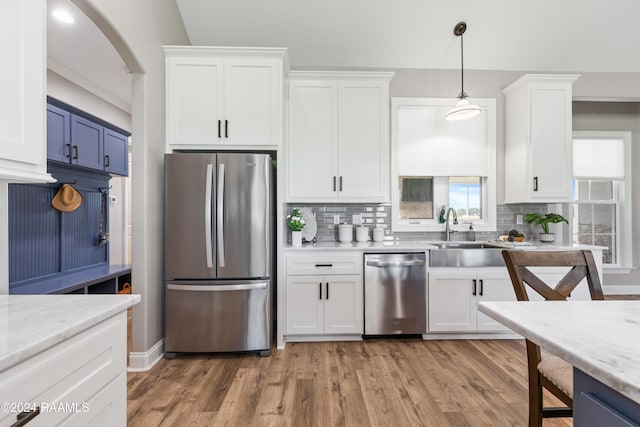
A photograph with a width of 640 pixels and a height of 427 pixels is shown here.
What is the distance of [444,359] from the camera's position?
2588 mm

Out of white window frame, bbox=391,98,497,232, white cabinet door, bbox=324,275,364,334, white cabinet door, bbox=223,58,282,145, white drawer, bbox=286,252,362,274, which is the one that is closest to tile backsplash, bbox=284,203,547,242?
white window frame, bbox=391,98,497,232

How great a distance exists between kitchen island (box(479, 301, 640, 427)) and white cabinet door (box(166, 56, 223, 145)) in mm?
2545

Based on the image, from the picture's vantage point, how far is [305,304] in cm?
288

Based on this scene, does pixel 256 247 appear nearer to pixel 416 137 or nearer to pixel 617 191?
pixel 416 137

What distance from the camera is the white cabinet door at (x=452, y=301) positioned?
9.70ft

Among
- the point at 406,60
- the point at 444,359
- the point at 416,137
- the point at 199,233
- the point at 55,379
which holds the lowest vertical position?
the point at 444,359

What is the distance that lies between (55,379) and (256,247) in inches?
71.0

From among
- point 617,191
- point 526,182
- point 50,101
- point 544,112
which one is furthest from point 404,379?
point 617,191

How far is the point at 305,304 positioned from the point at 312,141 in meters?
1.61

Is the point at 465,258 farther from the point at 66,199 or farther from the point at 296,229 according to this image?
the point at 66,199

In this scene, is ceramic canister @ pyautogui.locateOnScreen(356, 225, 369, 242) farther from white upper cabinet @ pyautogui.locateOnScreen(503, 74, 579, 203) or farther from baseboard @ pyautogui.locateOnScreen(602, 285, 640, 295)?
baseboard @ pyautogui.locateOnScreen(602, 285, 640, 295)

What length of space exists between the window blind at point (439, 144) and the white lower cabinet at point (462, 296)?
1.22 meters

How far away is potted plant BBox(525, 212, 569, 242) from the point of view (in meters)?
3.50

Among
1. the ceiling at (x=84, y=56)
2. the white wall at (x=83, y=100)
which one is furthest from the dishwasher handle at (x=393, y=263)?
the white wall at (x=83, y=100)
